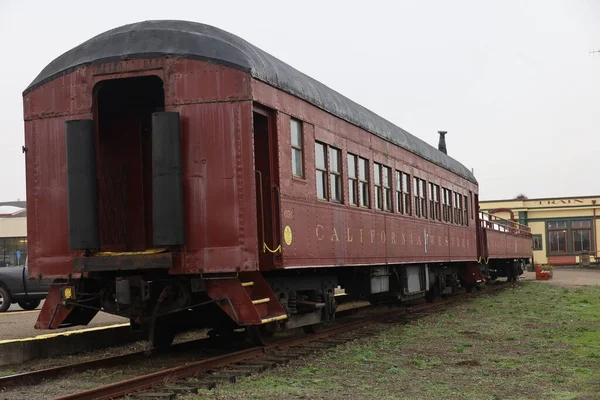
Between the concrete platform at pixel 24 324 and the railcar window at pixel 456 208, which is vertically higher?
the railcar window at pixel 456 208

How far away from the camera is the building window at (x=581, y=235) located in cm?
5941

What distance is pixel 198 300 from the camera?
945 centimetres

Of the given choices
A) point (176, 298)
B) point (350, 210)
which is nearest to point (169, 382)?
point (176, 298)

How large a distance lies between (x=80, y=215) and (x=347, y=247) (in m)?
4.32

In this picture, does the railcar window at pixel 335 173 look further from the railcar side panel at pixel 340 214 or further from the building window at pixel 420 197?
the building window at pixel 420 197

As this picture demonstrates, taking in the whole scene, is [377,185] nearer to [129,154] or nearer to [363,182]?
[363,182]

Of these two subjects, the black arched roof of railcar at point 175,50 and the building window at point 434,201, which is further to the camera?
the building window at point 434,201

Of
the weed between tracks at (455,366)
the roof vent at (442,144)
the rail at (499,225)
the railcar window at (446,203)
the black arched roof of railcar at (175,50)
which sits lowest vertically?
the weed between tracks at (455,366)

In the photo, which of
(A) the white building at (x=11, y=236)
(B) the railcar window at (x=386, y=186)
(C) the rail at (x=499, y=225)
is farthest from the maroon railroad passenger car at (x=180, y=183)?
(A) the white building at (x=11, y=236)

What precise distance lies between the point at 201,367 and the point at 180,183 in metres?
2.05

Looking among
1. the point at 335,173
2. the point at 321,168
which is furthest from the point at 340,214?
the point at 321,168

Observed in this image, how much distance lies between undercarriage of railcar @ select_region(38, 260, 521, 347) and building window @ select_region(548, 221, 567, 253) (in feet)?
169

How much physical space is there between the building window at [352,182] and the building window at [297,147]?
1.97m

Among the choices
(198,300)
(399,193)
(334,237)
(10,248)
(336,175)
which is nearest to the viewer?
(198,300)
